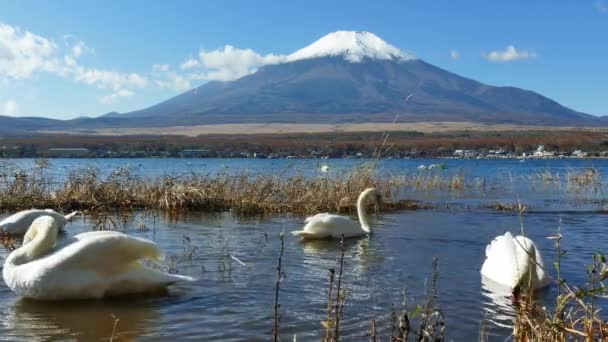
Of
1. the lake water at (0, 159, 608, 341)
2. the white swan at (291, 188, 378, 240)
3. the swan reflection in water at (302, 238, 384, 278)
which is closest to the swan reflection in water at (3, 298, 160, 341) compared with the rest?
the lake water at (0, 159, 608, 341)

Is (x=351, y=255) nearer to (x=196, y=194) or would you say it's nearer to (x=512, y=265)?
(x=512, y=265)

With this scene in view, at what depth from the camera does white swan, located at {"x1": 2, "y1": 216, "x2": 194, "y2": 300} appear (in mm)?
7527

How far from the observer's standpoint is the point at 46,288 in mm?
7574

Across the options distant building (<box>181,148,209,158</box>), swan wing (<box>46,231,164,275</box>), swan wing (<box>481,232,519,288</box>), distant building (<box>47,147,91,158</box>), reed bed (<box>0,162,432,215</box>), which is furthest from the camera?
distant building (<box>181,148,209,158</box>)

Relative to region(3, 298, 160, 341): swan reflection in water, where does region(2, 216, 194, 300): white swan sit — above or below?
above

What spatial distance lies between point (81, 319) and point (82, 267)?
2.11 feet

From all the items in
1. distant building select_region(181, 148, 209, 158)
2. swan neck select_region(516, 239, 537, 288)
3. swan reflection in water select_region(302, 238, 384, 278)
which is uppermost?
distant building select_region(181, 148, 209, 158)

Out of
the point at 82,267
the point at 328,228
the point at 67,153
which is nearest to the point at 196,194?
the point at 328,228

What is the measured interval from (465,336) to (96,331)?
358 cm

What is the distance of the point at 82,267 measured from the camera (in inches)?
300

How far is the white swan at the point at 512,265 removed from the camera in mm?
8531

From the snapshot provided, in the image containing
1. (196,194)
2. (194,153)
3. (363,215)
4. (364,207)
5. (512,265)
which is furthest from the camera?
(194,153)

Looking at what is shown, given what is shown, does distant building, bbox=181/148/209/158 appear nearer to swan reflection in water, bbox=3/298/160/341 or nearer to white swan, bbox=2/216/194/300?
white swan, bbox=2/216/194/300

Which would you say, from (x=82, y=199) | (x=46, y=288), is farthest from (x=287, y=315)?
(x=82, y=199)
